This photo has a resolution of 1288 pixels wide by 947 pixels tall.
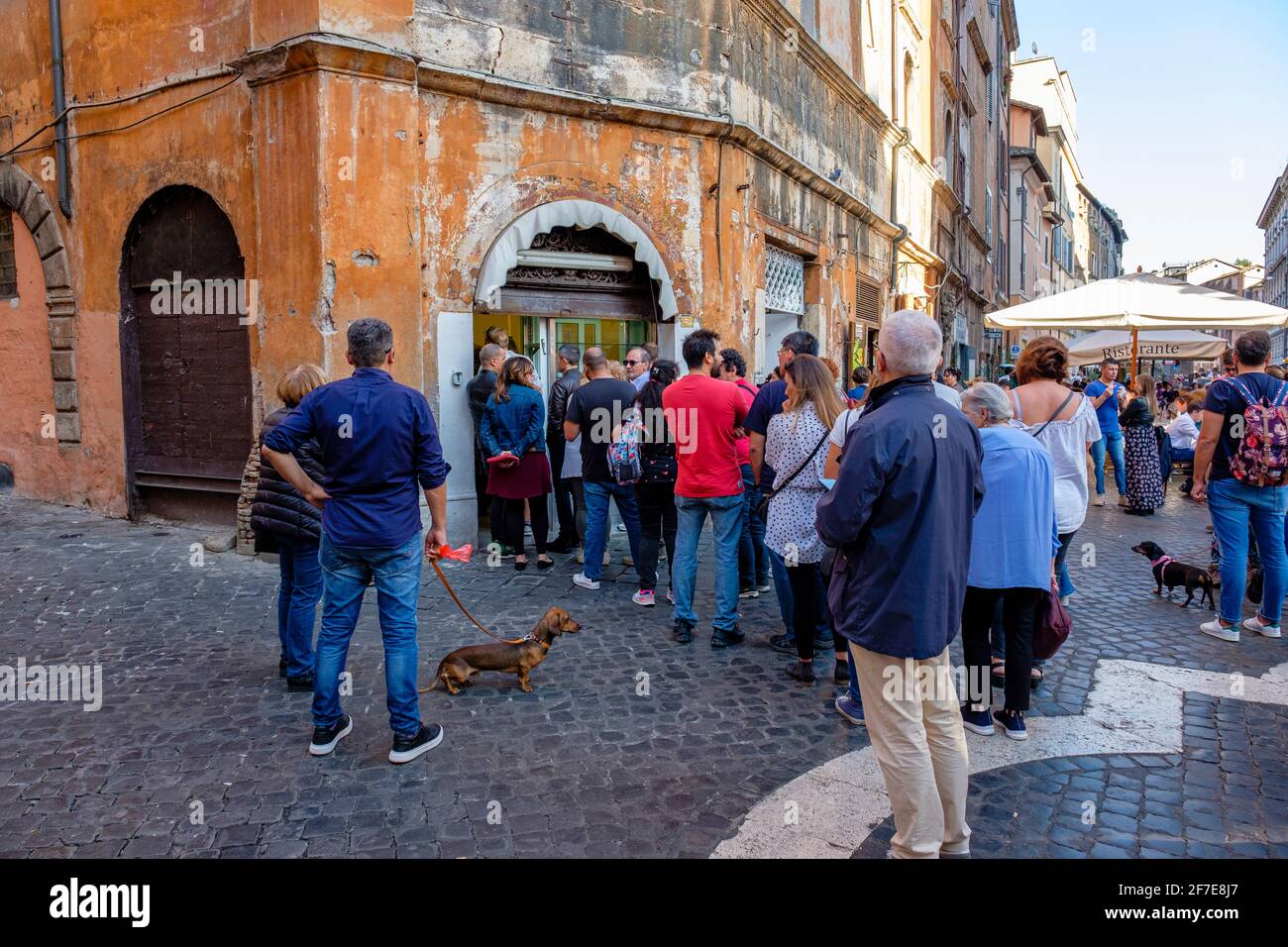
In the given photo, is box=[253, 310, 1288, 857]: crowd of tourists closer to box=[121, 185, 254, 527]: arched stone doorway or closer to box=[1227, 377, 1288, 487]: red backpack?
box=[1227, 377, 1288, 487]: red backpack

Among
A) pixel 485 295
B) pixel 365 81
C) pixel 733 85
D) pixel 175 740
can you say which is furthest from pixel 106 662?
pixel 733 85

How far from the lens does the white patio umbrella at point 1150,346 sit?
15.3 metres

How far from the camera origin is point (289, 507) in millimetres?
4688

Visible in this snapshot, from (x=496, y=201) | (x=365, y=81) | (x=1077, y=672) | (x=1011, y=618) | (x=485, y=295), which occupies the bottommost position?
(x=1077, y=672)

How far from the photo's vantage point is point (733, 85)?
10469 millimetres

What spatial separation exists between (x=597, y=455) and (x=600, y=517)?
0.50 m

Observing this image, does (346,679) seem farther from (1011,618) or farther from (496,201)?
(496,201)

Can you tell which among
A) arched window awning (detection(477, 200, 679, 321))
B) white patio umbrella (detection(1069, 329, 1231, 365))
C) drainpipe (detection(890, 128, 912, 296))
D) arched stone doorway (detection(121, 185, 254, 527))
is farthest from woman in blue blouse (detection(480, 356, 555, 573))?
drainpipe (detection(890, 128, 912, 296))

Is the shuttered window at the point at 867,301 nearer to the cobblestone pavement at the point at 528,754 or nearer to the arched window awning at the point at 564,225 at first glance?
the arched window awning at the point at 564,225

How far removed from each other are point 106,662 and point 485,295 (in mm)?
4705

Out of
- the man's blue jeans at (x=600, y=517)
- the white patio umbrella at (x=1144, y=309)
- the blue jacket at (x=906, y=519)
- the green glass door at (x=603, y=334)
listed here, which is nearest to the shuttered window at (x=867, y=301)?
the white patio umbrella at (x=1144, y=309)

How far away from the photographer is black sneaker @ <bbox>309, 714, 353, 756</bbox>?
4.14 meters

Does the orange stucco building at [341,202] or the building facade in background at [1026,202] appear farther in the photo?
the building facade in background at [1026,202]

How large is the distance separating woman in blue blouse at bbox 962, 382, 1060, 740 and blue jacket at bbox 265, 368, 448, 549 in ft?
8.39
